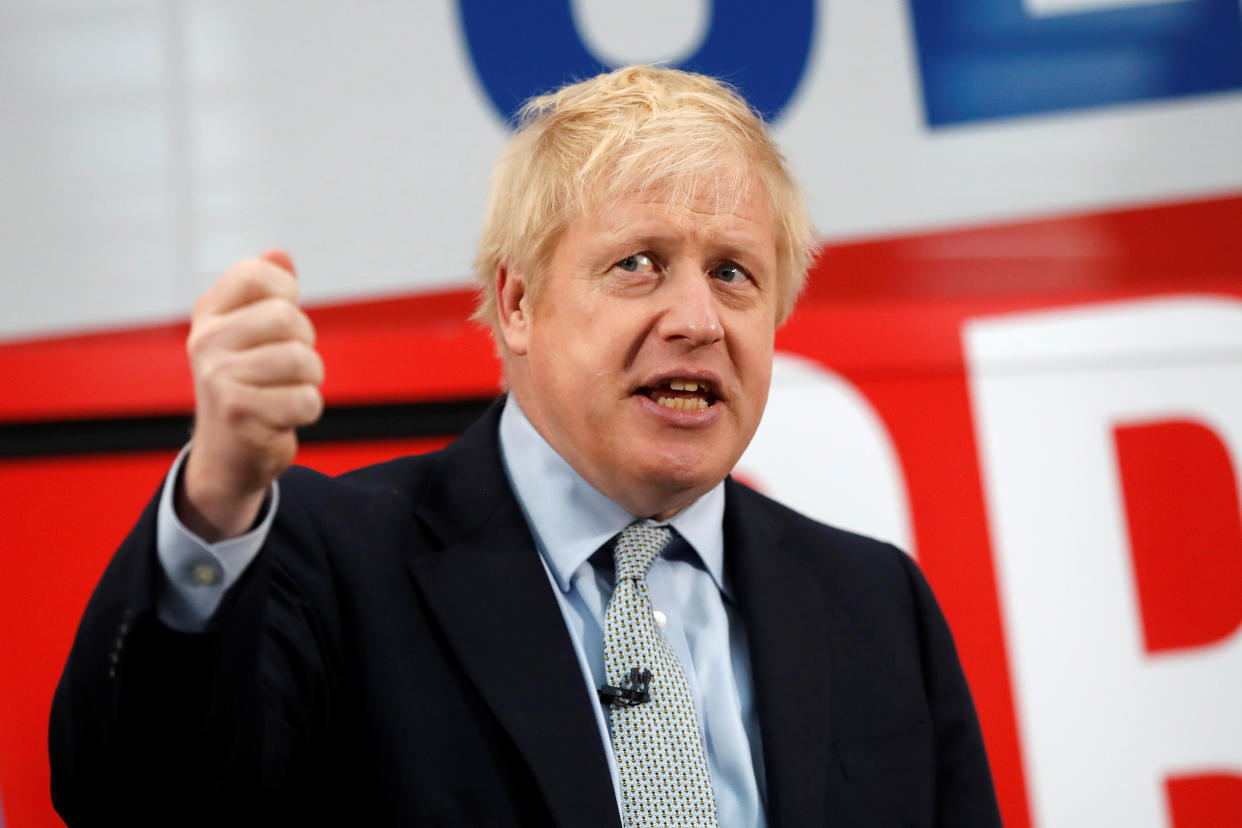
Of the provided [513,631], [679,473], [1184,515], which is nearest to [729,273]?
[679,473]

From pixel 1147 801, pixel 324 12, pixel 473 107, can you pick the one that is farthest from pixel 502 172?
pixel 1147 801

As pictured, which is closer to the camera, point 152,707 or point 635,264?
point 152,707

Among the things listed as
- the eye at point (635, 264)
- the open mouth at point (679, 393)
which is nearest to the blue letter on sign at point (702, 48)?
the eye at point (635, 264)

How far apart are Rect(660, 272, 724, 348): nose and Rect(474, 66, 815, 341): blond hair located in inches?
3.7

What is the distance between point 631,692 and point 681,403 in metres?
0.32

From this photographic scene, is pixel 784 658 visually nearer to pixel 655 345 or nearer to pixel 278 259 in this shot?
pixel 655 345

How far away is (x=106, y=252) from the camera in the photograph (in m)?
1.84

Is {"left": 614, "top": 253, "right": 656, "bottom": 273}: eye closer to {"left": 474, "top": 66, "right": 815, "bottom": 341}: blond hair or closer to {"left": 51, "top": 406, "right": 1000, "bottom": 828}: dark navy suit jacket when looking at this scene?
{"left": 474, "top": 66, "right": 815, "bottom": 341}: blond hair

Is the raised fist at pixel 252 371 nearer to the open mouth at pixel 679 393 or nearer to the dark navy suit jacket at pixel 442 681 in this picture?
the dark navy suit jacket at pixel 442 681

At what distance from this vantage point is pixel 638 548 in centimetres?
134

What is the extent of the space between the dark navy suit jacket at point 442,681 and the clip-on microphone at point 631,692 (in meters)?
0.05

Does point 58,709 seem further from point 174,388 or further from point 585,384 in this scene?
point 174,388

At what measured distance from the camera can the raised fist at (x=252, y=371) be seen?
83cm

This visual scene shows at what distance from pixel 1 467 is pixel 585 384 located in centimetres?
98
